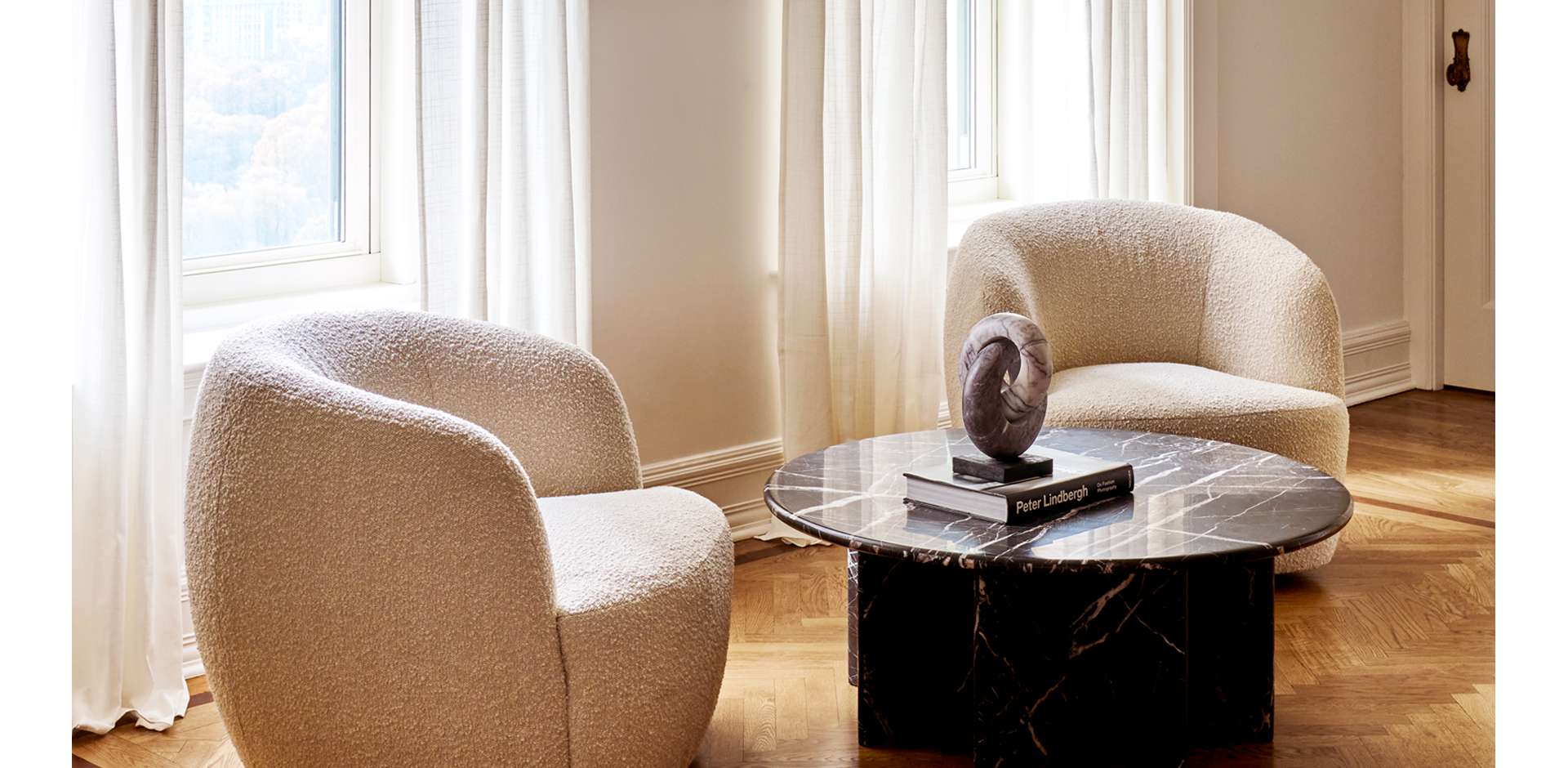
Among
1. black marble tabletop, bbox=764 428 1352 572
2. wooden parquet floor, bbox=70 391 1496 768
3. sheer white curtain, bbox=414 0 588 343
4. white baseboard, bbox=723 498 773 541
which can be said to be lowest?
wooden parquet floor, bbox=70 391 1496 768

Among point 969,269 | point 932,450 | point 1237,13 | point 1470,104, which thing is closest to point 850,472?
point 932,450

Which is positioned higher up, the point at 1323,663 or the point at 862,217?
the point at 862,217

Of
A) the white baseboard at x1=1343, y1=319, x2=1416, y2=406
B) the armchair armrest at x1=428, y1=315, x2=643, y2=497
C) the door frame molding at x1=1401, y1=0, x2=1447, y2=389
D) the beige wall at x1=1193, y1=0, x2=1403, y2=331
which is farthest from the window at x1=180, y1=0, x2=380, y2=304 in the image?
the door frame molding at x1=1401, y1=0, x2=1447, y2=389

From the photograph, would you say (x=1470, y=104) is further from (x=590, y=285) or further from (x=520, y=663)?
(x=520, y=663)

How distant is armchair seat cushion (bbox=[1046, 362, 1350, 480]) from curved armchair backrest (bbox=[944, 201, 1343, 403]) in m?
0.18

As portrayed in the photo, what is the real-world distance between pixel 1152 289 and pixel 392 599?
224 cm

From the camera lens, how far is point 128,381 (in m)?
2.43

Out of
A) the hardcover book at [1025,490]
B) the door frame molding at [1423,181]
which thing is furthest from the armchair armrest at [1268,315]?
the door frame molding at [1423,181]

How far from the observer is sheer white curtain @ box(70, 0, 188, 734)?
2344 millimetres

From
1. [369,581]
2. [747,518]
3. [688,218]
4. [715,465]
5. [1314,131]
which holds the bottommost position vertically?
[747,518]

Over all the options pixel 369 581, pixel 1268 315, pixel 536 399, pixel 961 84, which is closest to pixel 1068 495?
pixel 536 399

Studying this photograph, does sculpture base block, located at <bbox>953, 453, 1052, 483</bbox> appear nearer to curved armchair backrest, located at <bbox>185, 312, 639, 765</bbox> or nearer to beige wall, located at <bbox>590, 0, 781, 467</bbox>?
curved armchair backrest, located at <bbox>185, 312, 639, 765</bbox>

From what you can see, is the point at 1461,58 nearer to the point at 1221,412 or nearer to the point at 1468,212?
the point at 1468,212
